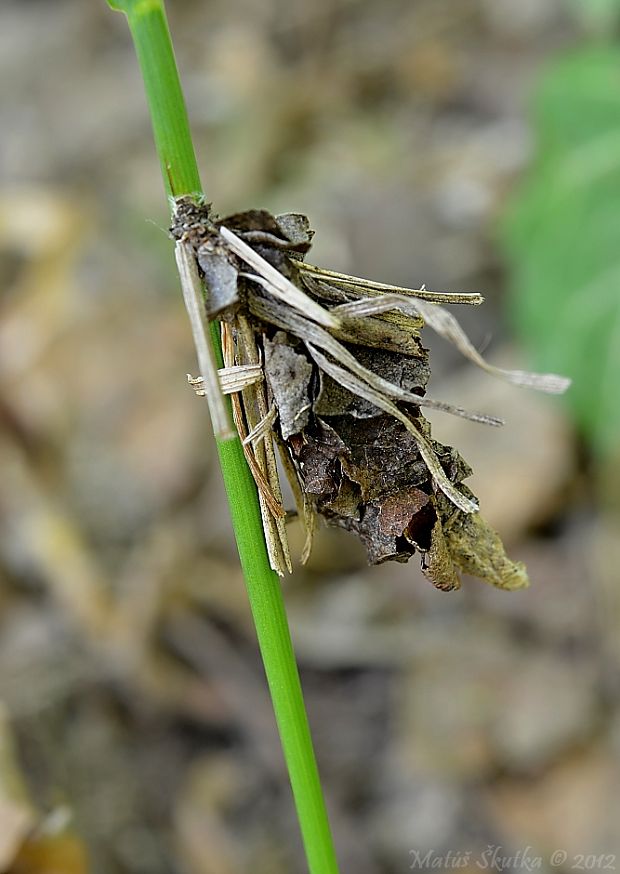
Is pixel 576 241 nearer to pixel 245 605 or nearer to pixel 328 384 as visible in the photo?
pixel 245 605

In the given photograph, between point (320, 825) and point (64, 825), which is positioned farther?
point (64, 825)

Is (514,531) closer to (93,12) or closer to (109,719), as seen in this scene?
(109,719)

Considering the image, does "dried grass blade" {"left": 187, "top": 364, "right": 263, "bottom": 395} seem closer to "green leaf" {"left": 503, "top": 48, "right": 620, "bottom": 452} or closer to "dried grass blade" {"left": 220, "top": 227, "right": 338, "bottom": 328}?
"dried grass blade" {"left": 220, "top": 227, "right": 338, "bottom": 328}

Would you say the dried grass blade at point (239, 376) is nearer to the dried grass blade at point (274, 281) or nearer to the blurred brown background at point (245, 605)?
the dried grass blade at point (274, 281)

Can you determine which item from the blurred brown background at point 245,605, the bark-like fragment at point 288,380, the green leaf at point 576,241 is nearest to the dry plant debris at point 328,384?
the bark-like fragment at point 288,380

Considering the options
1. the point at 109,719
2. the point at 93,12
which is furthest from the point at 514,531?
the point at 93,12
